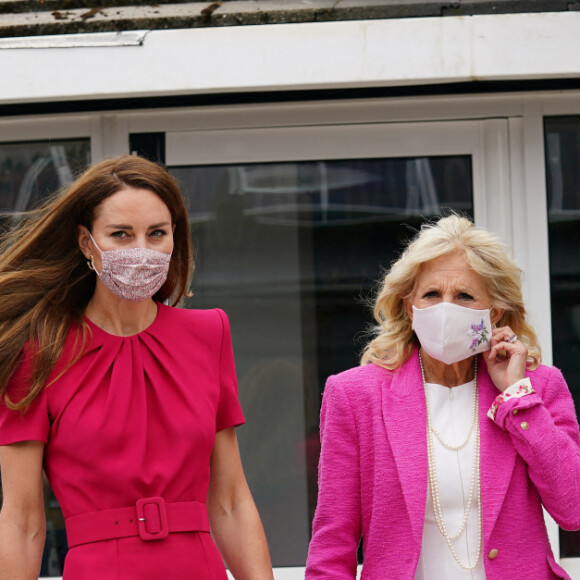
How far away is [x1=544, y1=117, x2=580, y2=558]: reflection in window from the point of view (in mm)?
4312

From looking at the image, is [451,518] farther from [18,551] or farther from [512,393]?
[18,551]

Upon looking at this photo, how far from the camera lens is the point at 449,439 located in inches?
119

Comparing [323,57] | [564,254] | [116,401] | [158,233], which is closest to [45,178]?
[323,57]

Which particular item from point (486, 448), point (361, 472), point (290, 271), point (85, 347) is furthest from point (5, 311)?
point (290, 271)

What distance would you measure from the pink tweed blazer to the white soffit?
131 centimetres

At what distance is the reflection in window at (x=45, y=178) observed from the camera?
4.41 meters

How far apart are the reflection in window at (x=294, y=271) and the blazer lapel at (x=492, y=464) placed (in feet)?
4.46

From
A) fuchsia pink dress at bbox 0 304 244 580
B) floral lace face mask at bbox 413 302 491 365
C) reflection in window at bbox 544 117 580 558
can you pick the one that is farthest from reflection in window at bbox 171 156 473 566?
fuchsia pink dress at bbox 0 304 244 580

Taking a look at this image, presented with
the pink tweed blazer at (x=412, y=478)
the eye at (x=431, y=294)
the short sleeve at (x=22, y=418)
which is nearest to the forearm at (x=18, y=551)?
the short sleeve at (x=22, y=418)

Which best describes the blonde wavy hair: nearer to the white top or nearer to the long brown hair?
the white top

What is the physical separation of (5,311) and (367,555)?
1159mm

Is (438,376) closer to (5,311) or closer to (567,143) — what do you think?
(5,311)

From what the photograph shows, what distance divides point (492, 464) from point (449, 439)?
0.46 ft

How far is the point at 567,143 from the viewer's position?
4.30 m
